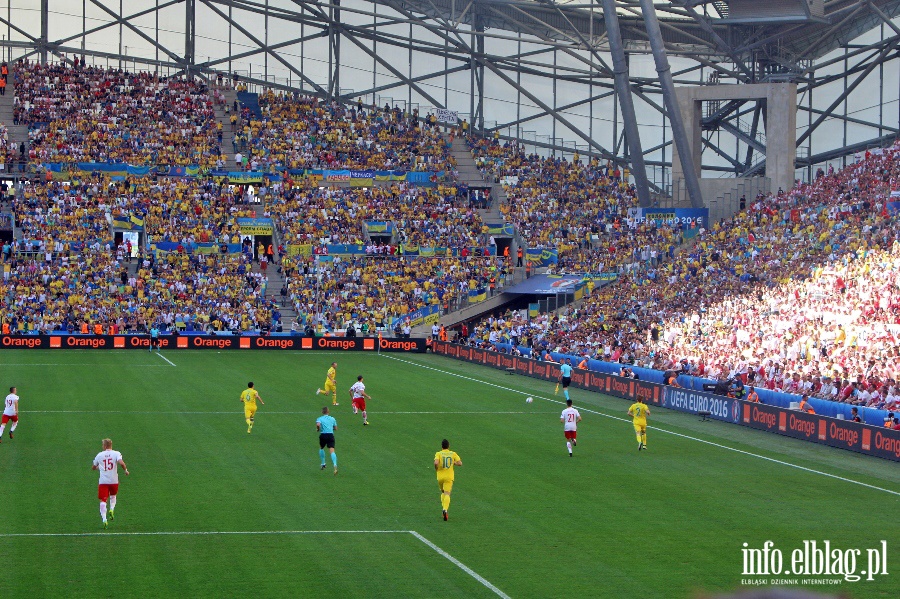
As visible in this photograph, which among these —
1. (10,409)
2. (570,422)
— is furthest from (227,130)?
(570,422)

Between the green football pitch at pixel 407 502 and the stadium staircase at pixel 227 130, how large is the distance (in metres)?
37.7

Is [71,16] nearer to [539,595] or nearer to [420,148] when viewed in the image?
[420,148]

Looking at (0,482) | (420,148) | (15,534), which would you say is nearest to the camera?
(15,534)

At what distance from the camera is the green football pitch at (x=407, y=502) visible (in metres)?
18.7

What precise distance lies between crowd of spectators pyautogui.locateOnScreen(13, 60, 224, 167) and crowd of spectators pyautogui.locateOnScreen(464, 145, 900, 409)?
2590cm

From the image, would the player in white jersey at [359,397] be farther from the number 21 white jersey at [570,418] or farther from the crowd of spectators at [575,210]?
the crowd of spectators at [575,210]

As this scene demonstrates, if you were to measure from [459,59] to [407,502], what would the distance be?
64564 mm

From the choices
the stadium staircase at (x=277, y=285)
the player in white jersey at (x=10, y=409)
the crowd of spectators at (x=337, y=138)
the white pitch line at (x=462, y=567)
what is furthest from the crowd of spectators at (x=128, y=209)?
the white pitch line at (x=462, y=567)

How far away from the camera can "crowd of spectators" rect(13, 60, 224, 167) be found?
7688cm

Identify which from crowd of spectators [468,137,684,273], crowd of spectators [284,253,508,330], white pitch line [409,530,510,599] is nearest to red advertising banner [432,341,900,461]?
crowd of spectators [284,253,508,330]

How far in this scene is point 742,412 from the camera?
3847 centimetres

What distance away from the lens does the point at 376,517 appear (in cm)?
2322

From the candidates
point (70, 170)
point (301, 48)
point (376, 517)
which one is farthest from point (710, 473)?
point (301, 48)

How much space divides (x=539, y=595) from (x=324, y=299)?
173ft
